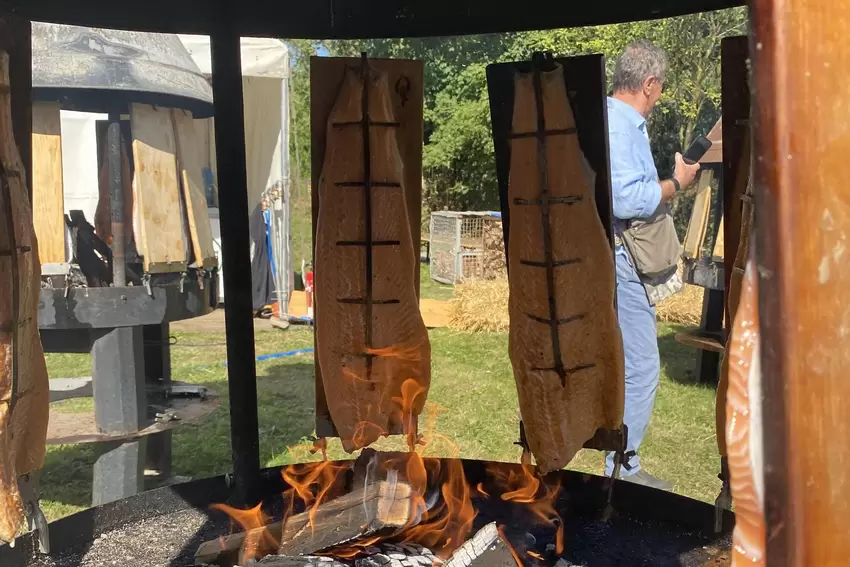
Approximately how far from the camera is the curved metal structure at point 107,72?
4086 millimetres

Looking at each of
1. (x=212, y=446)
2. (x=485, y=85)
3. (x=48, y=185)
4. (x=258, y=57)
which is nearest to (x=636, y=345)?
(x=48, y=185)

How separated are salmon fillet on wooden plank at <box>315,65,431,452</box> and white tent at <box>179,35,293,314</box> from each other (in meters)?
6.69

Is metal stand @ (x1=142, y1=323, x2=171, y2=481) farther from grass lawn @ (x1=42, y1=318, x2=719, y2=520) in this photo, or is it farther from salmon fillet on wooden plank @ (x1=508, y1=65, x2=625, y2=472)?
salmon fillet on wooden plank @ (x1=508, y1=65, x2=625, y2=472)

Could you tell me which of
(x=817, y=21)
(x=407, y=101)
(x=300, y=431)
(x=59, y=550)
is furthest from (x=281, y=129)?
(x=817, y=21)

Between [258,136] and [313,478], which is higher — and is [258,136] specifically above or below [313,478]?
above

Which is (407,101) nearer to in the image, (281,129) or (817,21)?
(817,21)

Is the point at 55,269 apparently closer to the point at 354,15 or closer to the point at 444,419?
the point at 354,15

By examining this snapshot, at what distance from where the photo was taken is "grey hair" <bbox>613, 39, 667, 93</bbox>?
4141mm

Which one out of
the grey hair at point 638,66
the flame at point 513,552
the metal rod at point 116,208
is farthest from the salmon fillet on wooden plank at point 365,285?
the grey hair at point 638,66

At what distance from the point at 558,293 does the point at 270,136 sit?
8.36 metres

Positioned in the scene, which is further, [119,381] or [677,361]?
[677,361]

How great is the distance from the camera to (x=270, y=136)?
10.2m

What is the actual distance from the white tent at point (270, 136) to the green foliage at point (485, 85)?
117 inches

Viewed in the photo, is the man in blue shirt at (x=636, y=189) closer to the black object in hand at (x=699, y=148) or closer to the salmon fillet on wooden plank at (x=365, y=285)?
the black object in hand at (x=699, y=148)
